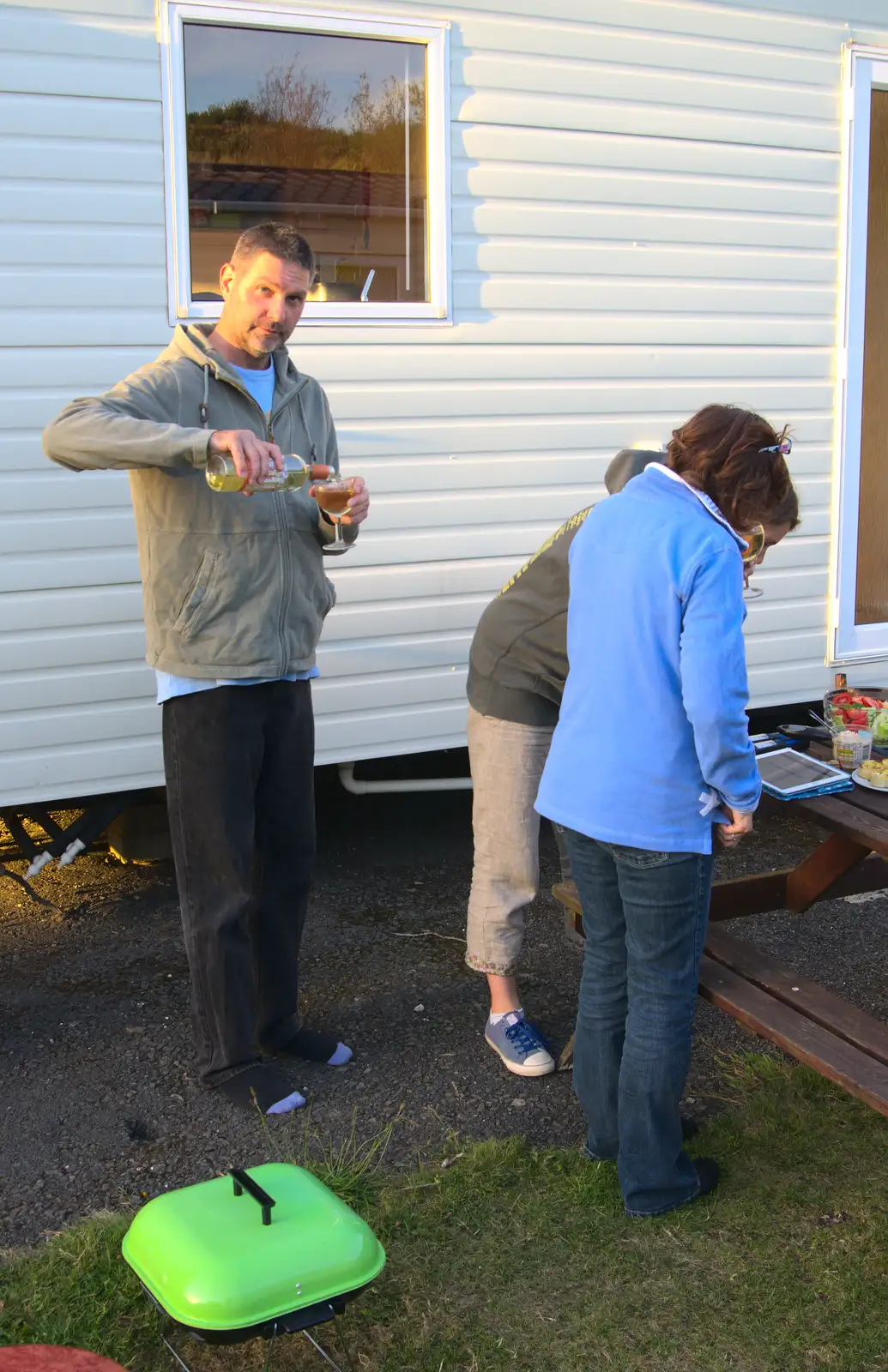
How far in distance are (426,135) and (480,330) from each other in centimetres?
67

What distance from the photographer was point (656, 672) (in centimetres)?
260

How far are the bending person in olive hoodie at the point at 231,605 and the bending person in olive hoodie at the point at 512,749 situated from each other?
0.44 meters

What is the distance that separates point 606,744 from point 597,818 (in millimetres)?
148

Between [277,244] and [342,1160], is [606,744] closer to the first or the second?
[342,1160]

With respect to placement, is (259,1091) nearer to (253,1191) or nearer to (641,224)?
(253,1191)

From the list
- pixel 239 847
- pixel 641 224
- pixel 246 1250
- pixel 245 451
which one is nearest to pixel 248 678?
pixel 239 847

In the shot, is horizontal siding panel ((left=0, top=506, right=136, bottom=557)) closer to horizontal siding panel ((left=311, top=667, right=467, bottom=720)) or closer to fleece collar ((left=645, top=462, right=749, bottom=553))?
horizontal siding panel ((left=311, top=667, right=467, bottom=720))

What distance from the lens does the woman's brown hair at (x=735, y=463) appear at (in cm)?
264

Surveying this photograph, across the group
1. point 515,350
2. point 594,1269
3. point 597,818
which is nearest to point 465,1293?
point 594,1269

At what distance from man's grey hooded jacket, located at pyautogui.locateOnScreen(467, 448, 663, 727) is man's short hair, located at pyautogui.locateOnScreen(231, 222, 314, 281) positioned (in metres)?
0.88

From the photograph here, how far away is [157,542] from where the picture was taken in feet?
10.5

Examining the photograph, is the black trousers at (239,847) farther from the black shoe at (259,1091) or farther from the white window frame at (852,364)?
the white window frame at (852,364)

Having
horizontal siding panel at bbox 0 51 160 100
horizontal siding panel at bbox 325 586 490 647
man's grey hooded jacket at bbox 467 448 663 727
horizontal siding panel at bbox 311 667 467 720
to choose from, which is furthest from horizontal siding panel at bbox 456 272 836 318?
man's grey hooded jacket at bbox 467 448 663 727

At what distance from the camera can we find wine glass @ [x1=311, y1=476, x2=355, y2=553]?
314 centimetres
